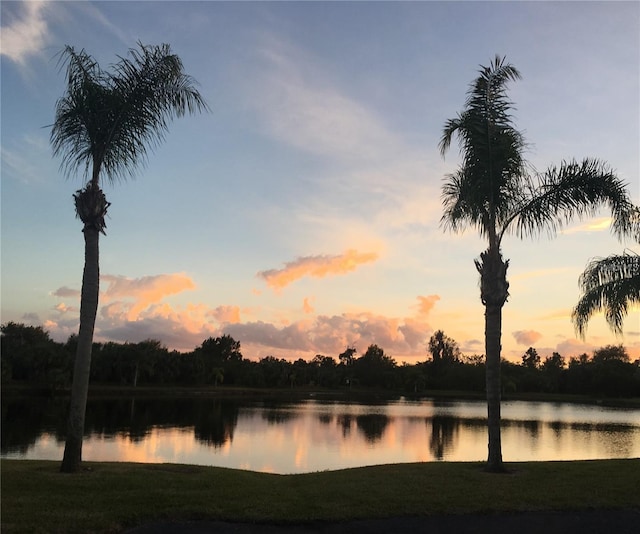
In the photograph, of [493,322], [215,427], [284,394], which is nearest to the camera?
[493,322]

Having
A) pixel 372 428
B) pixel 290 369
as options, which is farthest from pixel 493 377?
pixel 290 369

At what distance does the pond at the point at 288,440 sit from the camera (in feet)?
84.1

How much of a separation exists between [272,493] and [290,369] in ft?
383

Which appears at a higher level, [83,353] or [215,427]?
[83,353]

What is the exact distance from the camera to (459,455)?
28344 mm

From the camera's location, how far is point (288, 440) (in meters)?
33.3

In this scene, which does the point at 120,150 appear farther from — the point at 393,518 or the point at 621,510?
the point at 621,510

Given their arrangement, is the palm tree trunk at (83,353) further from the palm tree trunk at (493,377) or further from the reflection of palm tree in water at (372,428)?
the reflection of palm tree in water at (372,428)

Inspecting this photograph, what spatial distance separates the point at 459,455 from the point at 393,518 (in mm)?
20722

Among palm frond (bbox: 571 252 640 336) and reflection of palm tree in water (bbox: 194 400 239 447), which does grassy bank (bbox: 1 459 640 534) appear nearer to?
Answer: palm frond (bbox: 571 252 640 336)

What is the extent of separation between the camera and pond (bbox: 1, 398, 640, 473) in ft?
84.1

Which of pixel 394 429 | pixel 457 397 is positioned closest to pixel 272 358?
pixel 457 397

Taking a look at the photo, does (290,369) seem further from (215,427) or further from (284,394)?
(215,427)

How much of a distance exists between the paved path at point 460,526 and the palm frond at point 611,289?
1004 cm
